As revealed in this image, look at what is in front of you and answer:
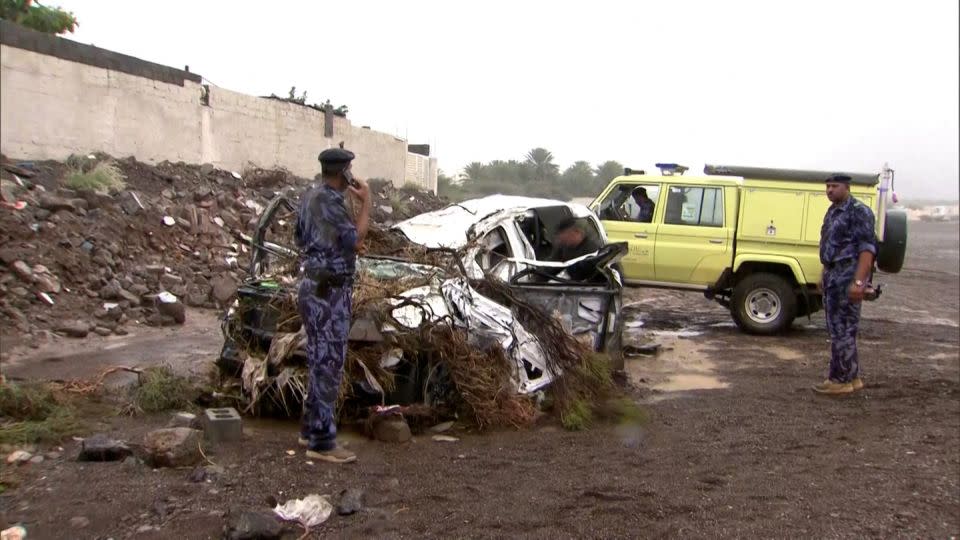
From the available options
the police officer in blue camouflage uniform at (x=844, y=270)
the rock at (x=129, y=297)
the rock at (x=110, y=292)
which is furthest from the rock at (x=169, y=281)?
the police officer in blue camouflage uniform at (x=844, y=270)

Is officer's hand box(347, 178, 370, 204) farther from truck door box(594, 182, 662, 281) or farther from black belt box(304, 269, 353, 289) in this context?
truck door box(594, 182, 662, 281)

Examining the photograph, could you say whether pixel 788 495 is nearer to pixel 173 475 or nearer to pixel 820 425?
pixel 820 425

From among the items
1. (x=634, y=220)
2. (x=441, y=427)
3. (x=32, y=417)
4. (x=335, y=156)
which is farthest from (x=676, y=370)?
(x=32, y=417)

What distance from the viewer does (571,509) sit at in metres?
3.85

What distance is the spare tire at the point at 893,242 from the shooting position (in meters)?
9.33

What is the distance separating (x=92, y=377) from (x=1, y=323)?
94.1 inches

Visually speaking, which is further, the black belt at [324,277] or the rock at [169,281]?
the rock at [169,281]

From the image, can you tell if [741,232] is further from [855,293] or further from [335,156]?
[335,156]

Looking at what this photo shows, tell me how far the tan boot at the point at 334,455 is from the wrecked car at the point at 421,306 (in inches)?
22.0

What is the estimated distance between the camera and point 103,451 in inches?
167

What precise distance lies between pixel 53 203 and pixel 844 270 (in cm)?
955

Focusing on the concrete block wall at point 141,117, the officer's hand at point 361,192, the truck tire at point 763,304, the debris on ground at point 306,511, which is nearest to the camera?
the debris on ground at point 306,511

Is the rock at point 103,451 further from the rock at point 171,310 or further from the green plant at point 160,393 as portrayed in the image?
the rock at point 171,310

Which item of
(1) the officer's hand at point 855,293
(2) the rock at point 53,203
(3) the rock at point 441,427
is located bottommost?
(3) the rock at point 441,427
